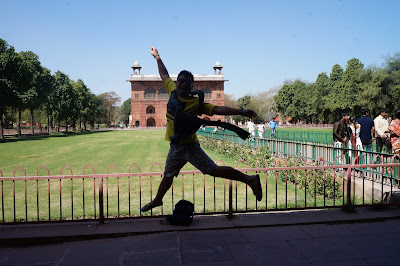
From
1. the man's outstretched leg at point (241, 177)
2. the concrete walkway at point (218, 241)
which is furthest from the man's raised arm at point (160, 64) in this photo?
the concrete walkway at point (218, 241)

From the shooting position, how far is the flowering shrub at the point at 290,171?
638 centimetres

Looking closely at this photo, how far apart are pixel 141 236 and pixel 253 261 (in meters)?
1.36

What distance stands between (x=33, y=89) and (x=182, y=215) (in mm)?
33292

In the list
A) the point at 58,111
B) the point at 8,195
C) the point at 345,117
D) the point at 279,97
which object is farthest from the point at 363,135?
the point at 279,97

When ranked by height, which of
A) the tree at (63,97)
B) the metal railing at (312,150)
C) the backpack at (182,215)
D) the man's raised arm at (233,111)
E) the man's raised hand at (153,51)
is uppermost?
the tree at (63,97)

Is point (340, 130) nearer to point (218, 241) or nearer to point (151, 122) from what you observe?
point (218, 241)

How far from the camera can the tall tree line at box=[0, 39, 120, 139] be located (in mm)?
27203

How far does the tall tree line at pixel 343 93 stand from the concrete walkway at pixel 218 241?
3842 centimetres

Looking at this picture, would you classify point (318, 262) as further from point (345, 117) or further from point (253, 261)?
point (345, 117)

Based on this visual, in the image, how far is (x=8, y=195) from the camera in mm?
6844

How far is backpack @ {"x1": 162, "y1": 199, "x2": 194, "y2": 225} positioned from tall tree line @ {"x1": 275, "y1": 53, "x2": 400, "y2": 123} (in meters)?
39.2

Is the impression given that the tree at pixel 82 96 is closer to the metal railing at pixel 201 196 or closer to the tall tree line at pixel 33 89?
the tall tree line at pixel 33 89

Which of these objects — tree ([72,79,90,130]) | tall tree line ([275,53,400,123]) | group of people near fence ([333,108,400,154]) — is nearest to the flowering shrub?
group of people near fence ([333,108,400,154])

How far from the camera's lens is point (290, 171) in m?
7.80
